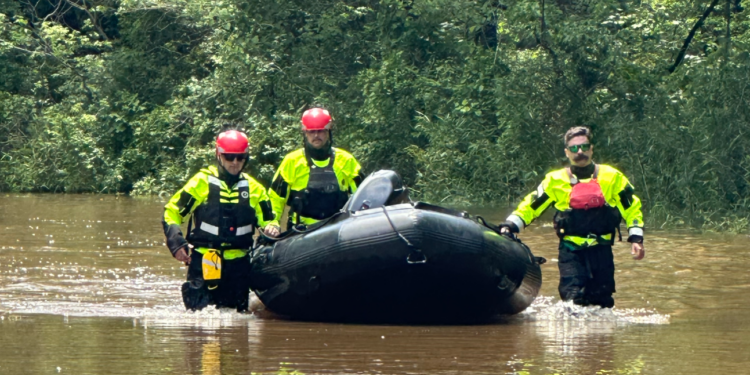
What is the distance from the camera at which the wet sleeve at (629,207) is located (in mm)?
7422

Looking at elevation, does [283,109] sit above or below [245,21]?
below

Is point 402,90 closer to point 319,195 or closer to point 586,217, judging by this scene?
point 319,195

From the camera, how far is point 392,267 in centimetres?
701

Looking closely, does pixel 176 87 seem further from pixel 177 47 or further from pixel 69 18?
pixel 69 18

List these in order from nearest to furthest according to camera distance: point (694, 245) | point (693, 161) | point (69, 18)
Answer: point (694, 245), point (693, 161), point (69, 18)

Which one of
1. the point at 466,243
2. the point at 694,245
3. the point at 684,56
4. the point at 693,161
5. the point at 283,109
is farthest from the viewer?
the point at 283,109

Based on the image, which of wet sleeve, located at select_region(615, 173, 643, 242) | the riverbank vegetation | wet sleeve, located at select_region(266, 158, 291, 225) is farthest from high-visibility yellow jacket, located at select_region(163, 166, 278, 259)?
the riverbank vegetation

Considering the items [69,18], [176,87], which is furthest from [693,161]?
[69,18]

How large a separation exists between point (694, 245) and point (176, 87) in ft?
47.4

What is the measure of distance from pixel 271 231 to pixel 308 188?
50 cm

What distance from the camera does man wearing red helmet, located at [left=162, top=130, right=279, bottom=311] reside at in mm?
7531

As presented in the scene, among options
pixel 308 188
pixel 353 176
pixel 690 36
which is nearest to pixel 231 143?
pixel 308 188

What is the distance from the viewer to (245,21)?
23641mm

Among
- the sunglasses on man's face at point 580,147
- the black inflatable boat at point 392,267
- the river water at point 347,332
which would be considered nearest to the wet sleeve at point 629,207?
the sunglasses on man's face at point 580,147
